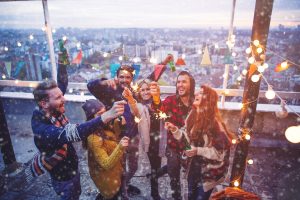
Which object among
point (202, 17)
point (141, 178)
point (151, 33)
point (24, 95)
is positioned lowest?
point (141, 178)

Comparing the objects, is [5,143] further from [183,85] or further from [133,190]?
[183,85]

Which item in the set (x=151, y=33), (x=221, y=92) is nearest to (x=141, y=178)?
(x=221, y=92)

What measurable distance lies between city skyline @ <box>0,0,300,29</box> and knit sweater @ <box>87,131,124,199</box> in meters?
3.10

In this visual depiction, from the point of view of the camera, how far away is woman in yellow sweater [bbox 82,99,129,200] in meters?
2.96

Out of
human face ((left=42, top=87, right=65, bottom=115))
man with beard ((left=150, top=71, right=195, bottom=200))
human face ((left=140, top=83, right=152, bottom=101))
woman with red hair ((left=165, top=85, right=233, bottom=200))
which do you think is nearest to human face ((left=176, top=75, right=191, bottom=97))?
man with beard ((left=150, top=71, right=195, bottom=200))

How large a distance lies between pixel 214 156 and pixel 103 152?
1600 millimetres

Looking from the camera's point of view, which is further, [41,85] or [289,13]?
[289,13]

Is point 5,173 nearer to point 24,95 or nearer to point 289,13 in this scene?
point 24,95

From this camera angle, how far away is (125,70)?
4.09 metres

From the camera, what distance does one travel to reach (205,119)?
11.5ft

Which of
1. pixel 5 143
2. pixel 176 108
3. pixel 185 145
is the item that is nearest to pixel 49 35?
pixel 5 143

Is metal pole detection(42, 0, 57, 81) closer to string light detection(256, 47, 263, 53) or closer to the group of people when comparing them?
the group of people

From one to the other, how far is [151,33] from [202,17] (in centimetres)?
125

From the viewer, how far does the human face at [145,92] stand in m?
3.95
